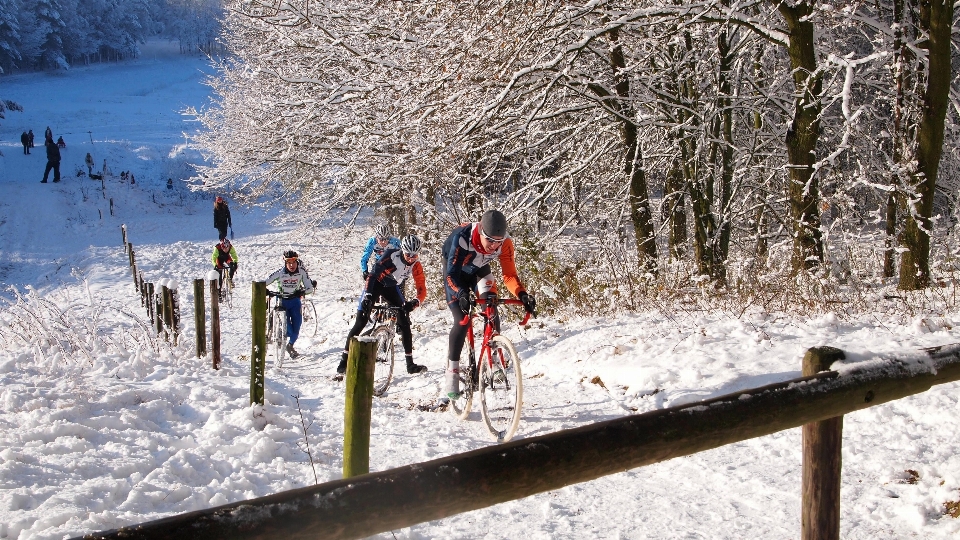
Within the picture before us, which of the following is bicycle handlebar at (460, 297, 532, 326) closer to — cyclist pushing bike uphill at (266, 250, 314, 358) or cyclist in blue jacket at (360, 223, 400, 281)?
cyclist in blue jacket at (360, 223, 400, 281)

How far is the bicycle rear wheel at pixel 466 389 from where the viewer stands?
6211 millimetres

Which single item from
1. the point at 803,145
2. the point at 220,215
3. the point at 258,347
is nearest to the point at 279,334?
the point at 258,347

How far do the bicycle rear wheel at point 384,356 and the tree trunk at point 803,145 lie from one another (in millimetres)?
5095

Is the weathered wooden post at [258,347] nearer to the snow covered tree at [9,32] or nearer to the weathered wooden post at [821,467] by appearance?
the weathered wooden post at [821,467]

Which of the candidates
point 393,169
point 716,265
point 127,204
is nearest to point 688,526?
point 716,265

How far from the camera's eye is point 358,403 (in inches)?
139

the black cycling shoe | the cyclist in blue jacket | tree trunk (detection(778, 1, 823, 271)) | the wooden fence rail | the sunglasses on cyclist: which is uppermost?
tree trunk (detection(778, 1, 823, 271))

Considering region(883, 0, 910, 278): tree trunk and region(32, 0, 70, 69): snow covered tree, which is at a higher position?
region(32, 0, 70, 69): snow covered tree

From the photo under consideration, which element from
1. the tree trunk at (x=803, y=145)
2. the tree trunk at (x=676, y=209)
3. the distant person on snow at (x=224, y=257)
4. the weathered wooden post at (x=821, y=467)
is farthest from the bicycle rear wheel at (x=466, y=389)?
the distant person on snow at (x=224, y=257)

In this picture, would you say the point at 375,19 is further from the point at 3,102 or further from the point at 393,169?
the point at 3,102

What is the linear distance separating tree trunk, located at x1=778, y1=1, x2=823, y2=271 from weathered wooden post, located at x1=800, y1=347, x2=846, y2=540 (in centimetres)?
599

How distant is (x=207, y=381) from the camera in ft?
24.0

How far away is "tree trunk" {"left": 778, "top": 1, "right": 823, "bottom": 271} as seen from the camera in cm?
805

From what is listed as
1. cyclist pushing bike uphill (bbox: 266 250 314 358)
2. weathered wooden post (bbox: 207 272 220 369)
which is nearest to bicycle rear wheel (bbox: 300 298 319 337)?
cyclist pushing bike uphill (bbox: 266 250 314 358)
